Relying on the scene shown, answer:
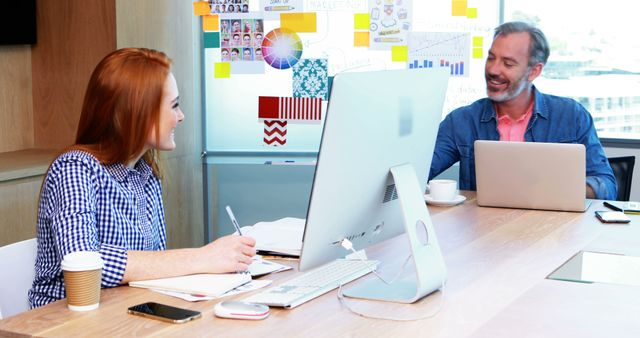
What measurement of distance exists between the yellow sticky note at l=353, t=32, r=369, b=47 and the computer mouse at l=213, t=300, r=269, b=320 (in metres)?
2.97

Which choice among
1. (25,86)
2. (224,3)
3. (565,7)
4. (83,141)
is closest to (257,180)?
(224,3)

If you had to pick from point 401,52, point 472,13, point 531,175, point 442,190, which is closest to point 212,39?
point 401,52

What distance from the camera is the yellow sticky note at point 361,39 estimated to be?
15.1ft

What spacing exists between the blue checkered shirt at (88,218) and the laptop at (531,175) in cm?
116

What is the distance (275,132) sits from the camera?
4844 millimetres

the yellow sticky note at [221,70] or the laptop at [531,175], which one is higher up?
the yellow sticky note at [221,70]

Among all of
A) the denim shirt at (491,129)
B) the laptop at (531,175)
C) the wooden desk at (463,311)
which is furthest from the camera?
the denim shirt at (491,129)

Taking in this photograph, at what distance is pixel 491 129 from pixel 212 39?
1.85 meters

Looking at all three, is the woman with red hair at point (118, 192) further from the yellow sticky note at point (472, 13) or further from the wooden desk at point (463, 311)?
the yellow sticky note at point (472, 13)

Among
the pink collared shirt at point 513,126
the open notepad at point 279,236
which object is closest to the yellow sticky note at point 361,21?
the pink collared shirt at point 513,126

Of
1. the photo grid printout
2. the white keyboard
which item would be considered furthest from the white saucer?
the photo grid printout

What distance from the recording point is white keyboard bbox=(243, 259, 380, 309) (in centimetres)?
190

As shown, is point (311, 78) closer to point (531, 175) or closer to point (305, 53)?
point (305, 53)

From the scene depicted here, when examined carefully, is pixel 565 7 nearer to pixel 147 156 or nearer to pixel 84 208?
pixel 147 156
